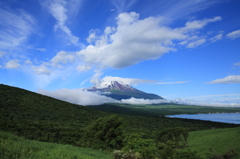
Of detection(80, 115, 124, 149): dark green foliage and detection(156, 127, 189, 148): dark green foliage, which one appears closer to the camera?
detection(80, 115, 124, 149): dark green foliage

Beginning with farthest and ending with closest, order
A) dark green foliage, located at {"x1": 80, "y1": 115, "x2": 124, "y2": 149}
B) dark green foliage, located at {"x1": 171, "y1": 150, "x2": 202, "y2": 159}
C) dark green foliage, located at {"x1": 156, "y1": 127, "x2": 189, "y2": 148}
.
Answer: dark green foliage, located at {"x1": 156, "y1": 127, "x2": 189, "y2": 148} → dark green foliage, located at {"x1": 80, "y1": 115, "x2": 124, "y2": 149} → dark green foliage, located at {"x1": 171, "y1": 150, "x2": 202, "y2": 159}

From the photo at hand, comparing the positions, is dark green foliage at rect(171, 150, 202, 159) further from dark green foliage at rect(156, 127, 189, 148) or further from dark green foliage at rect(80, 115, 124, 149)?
dark green foliage at rect(156, 127, 189, 148)

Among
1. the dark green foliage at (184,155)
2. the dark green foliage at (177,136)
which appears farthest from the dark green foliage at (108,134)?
the dark green foliage at (177,136)

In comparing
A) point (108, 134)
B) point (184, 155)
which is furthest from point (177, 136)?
point (184, 155)

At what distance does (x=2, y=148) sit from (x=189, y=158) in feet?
71.0

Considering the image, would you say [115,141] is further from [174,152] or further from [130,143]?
[174,152]

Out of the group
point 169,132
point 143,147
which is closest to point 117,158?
point 143,147

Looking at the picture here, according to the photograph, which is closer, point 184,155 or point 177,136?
point 184,155

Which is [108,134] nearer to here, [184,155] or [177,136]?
[184,155]

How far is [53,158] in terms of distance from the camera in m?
7.64

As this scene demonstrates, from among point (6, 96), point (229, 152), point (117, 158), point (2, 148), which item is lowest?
point (229, 152)

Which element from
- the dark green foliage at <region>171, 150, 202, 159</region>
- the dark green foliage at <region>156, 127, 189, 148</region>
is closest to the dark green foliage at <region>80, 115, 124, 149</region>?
the dark green foliage at <region>171, 150, 202, 159</region>

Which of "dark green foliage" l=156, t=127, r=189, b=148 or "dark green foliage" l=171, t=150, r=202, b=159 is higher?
Answer: "dark green foliage" l=171, t=150, r=202, b=159

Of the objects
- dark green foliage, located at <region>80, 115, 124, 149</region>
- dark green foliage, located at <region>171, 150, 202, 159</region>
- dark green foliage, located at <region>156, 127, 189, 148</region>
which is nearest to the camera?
dark green foliage, located at <region>171, 150, 202, 159</region>
